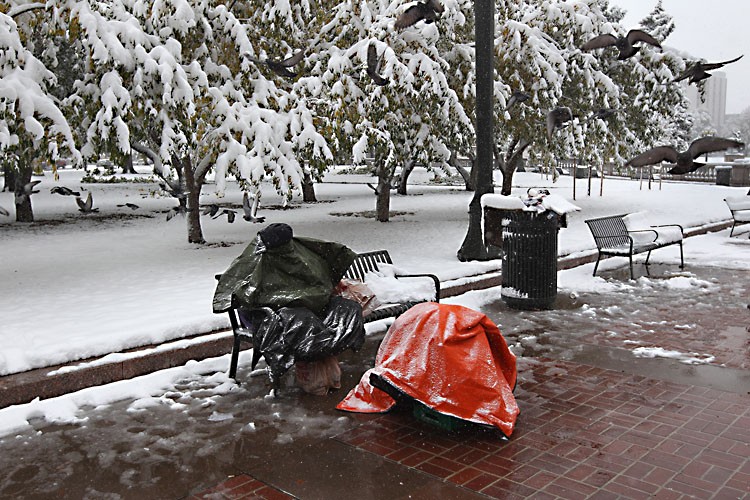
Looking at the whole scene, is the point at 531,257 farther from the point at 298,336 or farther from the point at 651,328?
the point at 298,336

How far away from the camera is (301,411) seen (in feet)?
16.0

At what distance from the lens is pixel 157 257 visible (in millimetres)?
11719

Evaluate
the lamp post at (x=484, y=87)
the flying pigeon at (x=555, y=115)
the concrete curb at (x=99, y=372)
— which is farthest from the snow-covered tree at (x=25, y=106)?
the flying pigeon at (x=555, y=115)

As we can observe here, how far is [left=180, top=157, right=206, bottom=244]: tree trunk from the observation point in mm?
12755

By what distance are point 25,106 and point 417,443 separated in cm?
640

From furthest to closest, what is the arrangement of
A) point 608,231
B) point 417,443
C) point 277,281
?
point 608,231, point 277,281, point 417,443

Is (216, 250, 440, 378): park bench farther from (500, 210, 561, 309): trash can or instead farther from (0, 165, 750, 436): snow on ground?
(500, 210, 561, 309): trash can

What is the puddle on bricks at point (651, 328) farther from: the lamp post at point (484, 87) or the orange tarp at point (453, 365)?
the lamp post at point (484, 87)

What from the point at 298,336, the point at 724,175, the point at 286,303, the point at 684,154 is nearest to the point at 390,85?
the point at 684,154

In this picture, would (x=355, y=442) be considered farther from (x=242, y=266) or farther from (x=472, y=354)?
(x=242, y=266)

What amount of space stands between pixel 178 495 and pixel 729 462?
3118 mm

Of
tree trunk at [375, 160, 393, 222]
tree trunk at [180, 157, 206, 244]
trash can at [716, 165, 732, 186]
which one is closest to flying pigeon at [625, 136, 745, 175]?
tree trunk at [180, 157, 206, 244]

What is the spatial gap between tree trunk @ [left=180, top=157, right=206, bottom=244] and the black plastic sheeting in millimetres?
7873

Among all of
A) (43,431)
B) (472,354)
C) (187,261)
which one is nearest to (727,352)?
(472,354)
